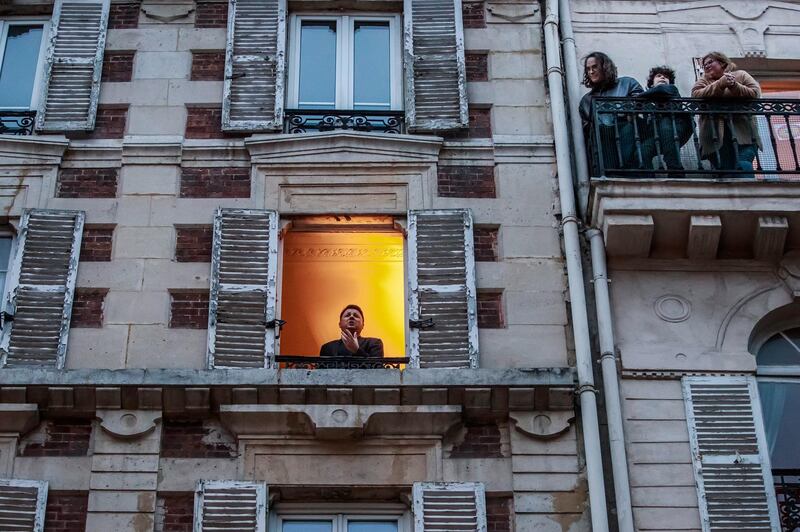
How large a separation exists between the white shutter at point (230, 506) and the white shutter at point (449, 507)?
1260 millimetres

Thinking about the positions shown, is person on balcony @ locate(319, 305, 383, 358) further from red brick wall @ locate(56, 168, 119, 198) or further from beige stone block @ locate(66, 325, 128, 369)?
red brick wall @ locate(56, 168, 119, 198)

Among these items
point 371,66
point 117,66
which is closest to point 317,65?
point 371,66

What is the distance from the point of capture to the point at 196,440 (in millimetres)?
11852

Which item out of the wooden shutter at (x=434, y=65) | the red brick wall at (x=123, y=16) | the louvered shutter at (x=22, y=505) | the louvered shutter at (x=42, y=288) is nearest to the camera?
the louvered shutter at (x=22, y=505)

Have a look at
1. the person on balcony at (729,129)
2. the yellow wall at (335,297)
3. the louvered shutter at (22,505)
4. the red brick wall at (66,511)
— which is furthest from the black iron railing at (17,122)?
the person on balcony at (729,129)

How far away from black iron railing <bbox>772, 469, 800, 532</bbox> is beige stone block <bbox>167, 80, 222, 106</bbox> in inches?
248

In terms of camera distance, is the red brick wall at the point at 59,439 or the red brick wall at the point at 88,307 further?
the red brick wall at the point at 88,307

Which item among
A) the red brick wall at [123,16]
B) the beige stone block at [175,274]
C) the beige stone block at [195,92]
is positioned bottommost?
the beige stone block at [175,274]

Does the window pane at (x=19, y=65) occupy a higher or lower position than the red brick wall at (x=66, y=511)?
higher

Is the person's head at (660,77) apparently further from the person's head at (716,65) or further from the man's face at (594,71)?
the man's face at (594,71)

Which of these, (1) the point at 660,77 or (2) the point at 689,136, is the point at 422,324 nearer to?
(2) the point at 689,136

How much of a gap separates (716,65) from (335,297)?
5.47m

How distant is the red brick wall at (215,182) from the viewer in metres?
13.3

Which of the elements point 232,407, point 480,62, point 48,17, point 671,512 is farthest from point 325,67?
point 671,512
